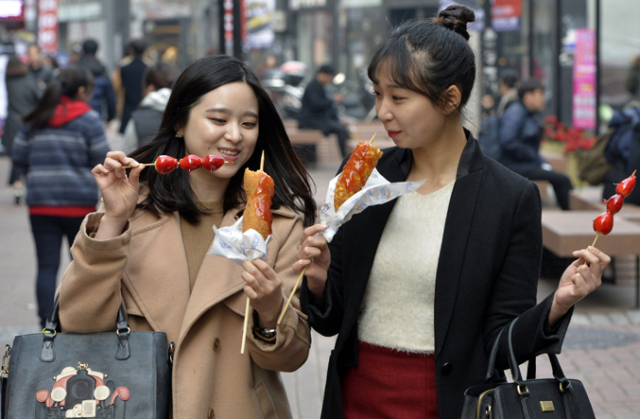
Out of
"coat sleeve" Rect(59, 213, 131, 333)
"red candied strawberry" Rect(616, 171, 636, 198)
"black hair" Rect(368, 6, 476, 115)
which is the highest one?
"black hair" Rect(368, 6, 476, 115)

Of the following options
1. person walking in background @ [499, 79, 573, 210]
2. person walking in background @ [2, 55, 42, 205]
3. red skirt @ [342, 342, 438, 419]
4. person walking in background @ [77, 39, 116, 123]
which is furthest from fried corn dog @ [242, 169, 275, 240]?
person walking in background @ [2, 55, 42, 205]

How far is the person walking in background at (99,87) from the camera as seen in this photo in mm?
12750

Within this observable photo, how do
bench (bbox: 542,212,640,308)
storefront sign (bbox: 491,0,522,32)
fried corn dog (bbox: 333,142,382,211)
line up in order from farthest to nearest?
1. storefront sign (bbox: 491,0,522,32)
2. bench (bbox: 542,212,640,308)
3. fried corn dog (bbox: 333,142,382,211)

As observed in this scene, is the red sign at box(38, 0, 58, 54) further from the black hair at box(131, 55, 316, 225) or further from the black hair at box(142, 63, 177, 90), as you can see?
the black hair at box(131, 55, 316, 225)

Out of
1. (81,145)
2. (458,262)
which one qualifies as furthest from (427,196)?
(81,145)

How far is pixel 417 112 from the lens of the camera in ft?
8.02

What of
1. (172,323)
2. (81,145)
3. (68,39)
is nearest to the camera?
(172,323)

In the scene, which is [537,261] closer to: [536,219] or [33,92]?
[536,219]

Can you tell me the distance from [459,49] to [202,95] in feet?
2.77

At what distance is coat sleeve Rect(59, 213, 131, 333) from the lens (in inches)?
97.0

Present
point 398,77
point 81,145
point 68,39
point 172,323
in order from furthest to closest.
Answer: point 68,39 → point 81,145 → point 172,323 → point 398,77

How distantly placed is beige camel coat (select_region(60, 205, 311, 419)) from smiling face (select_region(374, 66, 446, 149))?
1.79 feet

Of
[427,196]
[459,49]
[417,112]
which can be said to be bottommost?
[427,196]

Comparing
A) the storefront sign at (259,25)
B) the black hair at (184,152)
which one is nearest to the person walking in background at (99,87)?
the black hair at (184,152)
